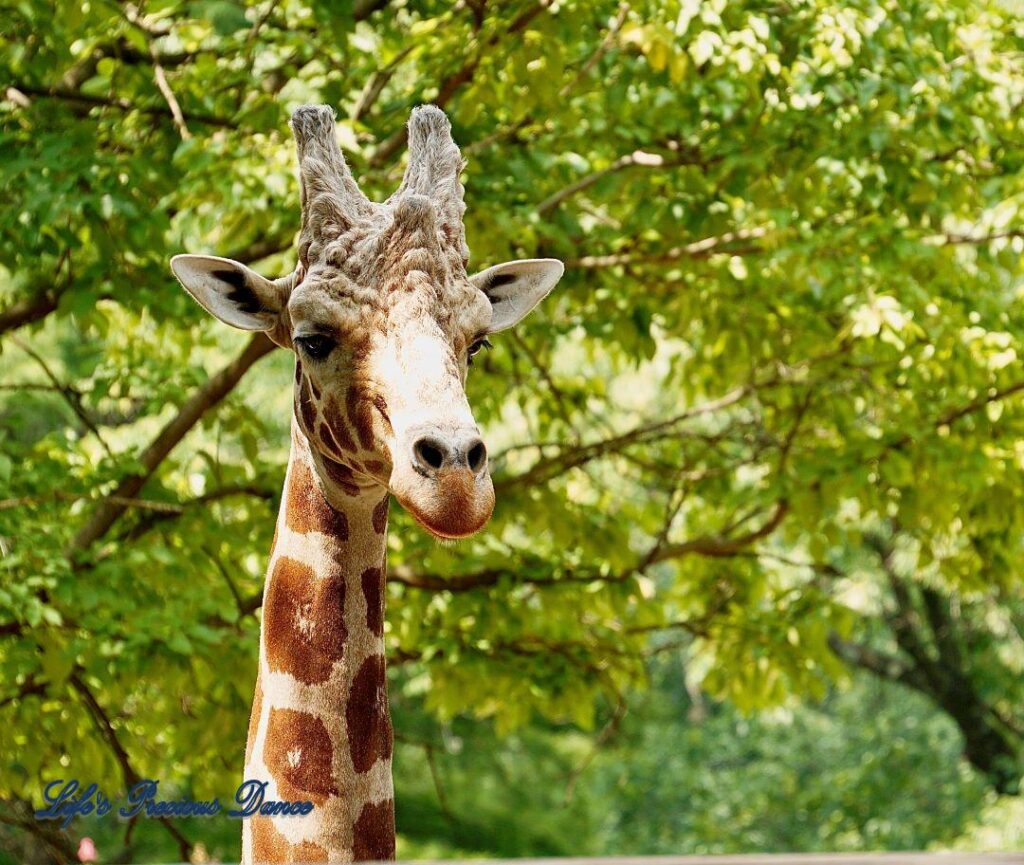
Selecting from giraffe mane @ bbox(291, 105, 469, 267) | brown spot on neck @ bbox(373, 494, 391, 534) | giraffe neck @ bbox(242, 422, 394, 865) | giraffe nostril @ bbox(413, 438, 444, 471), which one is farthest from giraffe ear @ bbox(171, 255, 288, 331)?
giraffe nostril @ bbox(413, 438, 444, 471)

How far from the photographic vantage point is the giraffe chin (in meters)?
2.92

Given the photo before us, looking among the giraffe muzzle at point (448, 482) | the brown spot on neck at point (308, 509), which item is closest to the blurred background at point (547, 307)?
the brown spot on neck at point (308, 509)

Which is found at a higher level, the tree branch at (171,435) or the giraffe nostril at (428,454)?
the tree branch at (171,435)

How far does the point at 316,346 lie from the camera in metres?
3.44

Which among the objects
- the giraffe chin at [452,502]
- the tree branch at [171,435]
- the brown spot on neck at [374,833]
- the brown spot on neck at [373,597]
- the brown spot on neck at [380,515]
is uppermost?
the tree branch at [171,435]

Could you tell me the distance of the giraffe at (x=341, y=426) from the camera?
3.33 m

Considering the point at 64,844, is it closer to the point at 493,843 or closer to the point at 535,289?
the point at 535,289

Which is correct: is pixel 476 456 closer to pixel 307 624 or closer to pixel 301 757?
pixel 307 624

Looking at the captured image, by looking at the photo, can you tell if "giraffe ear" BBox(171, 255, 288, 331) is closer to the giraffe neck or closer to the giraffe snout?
the giraffe neck

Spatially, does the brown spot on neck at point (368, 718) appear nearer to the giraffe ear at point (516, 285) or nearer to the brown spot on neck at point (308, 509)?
the brown spot on neck at point (308, 509)

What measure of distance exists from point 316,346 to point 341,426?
0.19 metres

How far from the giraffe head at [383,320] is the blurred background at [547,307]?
2265 millimetres

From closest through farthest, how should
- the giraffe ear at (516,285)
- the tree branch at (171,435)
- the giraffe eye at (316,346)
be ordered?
the giraffe eye at (316,346) → the giraffe ear at (516,285) → the tree branch at (171,435)

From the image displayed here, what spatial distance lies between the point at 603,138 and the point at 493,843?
1476 centimetres
